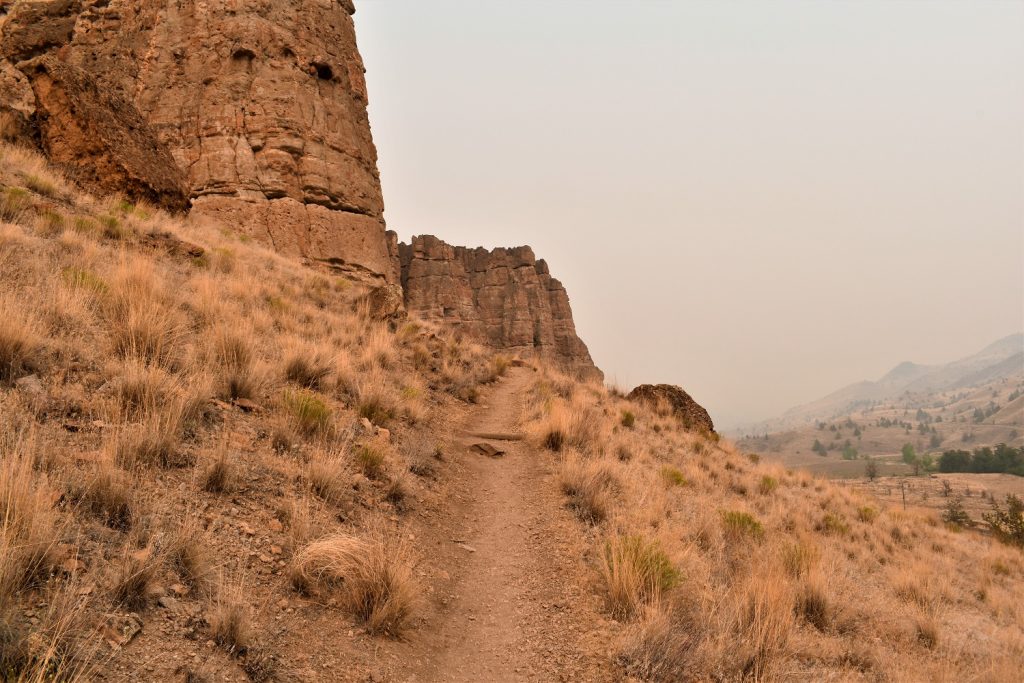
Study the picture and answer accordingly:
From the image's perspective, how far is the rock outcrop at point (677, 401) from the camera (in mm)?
17312

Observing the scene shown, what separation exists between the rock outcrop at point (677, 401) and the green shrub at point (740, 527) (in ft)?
32.1

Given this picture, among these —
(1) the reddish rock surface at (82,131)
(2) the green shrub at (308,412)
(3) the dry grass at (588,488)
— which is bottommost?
(3) the dry grass at (588,488)

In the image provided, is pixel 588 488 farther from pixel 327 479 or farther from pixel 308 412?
pixel 308 412

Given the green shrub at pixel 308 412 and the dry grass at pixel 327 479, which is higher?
the green shrub at pixel 308 412

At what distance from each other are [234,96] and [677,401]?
1937 centimetres

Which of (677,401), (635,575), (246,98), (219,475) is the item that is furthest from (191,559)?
(246,98)

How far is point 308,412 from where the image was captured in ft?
17.6

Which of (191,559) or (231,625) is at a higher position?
(191,559)

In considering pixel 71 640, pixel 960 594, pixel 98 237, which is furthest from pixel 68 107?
pixel 960 594

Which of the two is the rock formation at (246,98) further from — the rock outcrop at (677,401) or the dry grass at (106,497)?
the dry grass at (106,497)

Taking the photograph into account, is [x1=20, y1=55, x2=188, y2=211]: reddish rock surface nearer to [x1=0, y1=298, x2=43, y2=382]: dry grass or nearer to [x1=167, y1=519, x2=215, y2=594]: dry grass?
[x1=0, y1=298, x2=43, y2=382]: dry grass

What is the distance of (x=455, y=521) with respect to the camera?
213 inches

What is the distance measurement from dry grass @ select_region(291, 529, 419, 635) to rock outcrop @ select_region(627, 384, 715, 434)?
1485 cm

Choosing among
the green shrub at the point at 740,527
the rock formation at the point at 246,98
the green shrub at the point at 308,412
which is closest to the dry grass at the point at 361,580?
the green shrub at the point at 308,412
